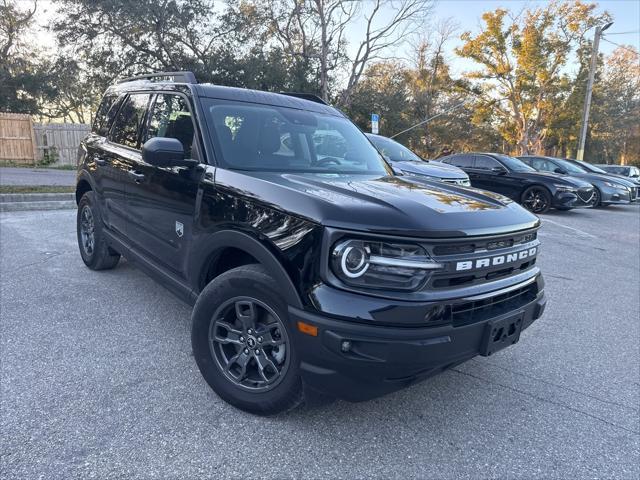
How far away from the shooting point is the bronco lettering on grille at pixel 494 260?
7.19 feet

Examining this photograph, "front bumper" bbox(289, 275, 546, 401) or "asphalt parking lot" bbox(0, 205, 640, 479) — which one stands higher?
"front bumper" bbox(289, 275, 546, 401)

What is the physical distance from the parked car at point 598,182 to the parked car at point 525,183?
1467mm

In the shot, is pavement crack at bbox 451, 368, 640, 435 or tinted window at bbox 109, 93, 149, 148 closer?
pavement crack at bbox 451, 368, 640, 435

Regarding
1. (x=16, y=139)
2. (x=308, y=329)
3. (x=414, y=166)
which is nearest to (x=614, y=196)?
(x=414, y=166)

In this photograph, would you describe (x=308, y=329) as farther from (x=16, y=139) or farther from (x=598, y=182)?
(x=16, y=139)

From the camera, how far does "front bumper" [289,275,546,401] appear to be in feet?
6.55

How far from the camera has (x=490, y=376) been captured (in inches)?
122

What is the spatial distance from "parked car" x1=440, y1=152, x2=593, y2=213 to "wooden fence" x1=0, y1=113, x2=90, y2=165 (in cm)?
1573

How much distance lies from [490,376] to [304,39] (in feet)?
93.1

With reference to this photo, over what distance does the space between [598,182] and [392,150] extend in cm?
778

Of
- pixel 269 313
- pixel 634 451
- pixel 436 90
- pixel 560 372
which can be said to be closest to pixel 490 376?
pixel 560 372

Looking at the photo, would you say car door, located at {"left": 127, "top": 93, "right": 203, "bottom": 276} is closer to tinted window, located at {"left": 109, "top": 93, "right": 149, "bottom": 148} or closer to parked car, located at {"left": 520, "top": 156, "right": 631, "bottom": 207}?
tinted window, located at {"left": 109, "top": 93, "right": 149, "bottom": 148}

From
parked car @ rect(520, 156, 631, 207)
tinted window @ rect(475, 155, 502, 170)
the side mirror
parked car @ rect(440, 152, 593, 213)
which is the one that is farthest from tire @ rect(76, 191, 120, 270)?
parked car @ rect(520, 156, 631, 207)

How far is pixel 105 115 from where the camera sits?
4734 millimetres
